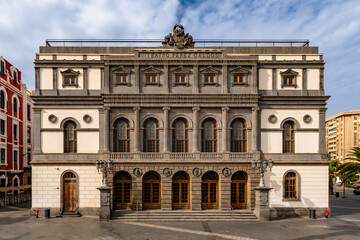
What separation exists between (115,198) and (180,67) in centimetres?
1457

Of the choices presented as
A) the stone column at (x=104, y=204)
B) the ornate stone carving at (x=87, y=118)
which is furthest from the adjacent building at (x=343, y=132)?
the ornate stone carving at (x=87, y=118)

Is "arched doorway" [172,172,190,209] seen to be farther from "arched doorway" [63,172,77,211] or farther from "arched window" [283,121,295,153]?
"arched window" [283,121,295,153]

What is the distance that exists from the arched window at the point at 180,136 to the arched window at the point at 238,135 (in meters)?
4.72

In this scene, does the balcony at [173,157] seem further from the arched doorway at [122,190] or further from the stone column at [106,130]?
the arched doorway at [122,190]

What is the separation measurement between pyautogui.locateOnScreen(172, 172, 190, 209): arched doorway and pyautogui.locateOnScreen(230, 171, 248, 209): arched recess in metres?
4.53

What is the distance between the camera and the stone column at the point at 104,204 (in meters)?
21.3

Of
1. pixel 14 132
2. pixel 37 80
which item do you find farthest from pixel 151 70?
pixel 14 132

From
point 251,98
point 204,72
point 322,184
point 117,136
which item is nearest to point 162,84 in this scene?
point 204,72

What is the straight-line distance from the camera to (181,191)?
24.0 m

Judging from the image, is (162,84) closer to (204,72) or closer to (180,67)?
(180,67)

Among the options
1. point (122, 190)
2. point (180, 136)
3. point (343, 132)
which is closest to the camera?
point (122, 190)

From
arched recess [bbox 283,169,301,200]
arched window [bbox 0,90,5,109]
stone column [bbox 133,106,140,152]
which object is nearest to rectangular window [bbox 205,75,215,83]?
stone column [bbox 133,106,140,152]

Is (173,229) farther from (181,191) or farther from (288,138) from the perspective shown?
(288,138)

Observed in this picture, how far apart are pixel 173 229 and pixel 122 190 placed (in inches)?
282
